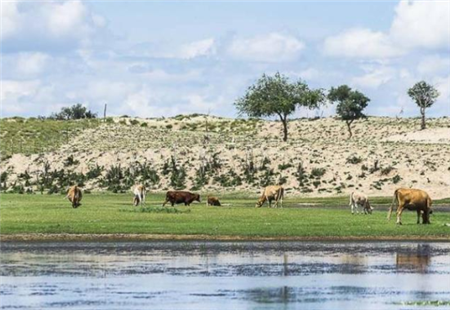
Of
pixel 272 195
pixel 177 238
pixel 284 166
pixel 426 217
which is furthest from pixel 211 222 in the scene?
pixel 284 166

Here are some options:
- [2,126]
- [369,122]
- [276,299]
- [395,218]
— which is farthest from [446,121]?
[276,299]

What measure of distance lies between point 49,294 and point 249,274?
7040 mm

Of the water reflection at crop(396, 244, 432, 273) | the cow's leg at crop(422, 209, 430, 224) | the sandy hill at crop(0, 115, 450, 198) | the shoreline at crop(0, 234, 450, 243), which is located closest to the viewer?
the water reflection at crop(396, 244, 432, 273)

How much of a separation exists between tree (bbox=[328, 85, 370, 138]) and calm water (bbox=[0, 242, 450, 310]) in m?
102

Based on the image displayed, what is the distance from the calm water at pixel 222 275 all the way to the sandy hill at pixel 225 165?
4358 centimetres

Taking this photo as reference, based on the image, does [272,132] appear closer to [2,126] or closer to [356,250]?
[2,126]

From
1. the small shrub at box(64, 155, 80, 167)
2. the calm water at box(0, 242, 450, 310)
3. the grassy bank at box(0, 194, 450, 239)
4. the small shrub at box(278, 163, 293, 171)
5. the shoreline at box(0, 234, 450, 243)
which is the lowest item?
the calm water at box(0, 242, 450, 310)

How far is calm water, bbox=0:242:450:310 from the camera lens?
2869 centimetres

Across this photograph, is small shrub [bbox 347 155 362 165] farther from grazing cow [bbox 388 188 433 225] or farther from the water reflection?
the water reflection

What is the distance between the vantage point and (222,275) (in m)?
34.5

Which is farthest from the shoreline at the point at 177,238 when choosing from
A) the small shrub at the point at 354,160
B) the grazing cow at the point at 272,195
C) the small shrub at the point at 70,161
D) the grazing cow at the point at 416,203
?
the small shrub at the point at 70,161

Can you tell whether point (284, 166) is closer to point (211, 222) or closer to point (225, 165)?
point (225, 165)

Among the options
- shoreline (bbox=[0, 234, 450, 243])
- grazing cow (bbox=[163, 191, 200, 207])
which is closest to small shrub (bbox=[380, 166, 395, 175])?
grazing cow (bbox=[163, 191, 200, 207])

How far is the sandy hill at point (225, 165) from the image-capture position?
93188 mm
